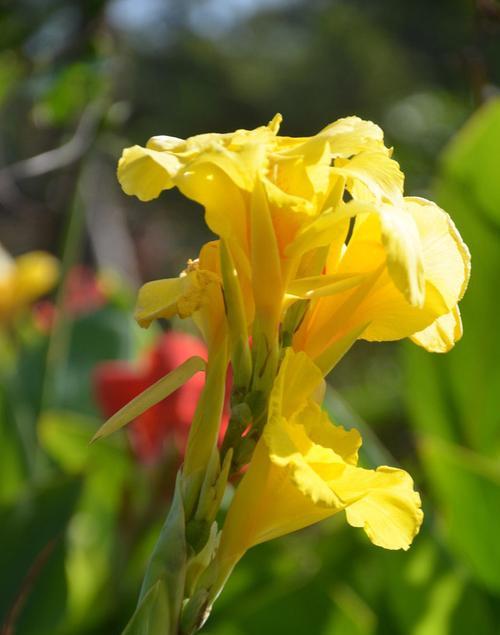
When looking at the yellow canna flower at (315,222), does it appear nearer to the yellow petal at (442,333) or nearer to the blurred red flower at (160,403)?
the yellow petal at (442,333)

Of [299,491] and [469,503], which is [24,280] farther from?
[299,491]

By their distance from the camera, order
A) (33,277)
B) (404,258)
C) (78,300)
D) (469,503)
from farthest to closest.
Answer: (78,300), (33,277), (469,503), (404,258)

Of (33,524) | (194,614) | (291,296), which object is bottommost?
(33,524)

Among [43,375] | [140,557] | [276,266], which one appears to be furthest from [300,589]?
[276,266]

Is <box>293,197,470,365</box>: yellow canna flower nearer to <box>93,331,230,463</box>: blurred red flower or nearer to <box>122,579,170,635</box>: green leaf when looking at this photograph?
<box>122,579,170,635</box>: green leaf

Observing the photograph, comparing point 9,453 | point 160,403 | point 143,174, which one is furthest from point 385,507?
point 9,453

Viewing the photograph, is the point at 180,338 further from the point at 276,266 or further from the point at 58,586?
the point at 276,266

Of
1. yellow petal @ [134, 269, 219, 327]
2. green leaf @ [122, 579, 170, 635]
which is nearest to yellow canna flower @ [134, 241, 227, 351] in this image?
yellow petal @ [134, 269, 219, 327]

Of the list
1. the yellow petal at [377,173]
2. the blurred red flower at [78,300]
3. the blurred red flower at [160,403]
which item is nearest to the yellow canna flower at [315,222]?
the yellow petal at [377,173]
